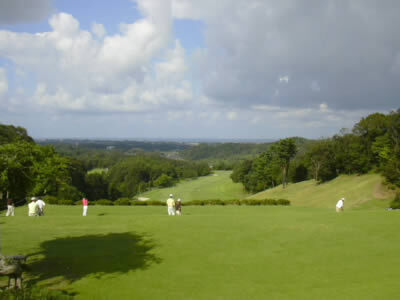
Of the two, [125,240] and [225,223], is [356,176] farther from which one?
[125,240]

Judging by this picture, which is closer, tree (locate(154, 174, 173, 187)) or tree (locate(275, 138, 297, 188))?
tree (locate(275, 138, 297, 188))

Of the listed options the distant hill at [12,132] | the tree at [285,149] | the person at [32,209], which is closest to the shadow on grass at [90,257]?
the person at [32,209]

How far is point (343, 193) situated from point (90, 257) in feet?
152

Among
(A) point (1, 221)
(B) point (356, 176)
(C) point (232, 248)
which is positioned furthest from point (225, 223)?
(B) point (356, 176)

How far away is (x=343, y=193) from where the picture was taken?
5078cm

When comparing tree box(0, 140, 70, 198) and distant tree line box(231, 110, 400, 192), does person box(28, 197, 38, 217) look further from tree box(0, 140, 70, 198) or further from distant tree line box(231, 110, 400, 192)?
distant tree line box(231, 110, 400, 192)

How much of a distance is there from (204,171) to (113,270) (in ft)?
504

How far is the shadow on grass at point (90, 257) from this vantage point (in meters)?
11.4

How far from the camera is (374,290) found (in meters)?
10.3

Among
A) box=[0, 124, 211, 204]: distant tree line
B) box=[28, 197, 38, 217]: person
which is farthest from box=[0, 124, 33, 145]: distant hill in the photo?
box=[28, 197, 38, 217]: person

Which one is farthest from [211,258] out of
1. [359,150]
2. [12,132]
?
[12,132]

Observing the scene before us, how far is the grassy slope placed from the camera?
4385 centimetres

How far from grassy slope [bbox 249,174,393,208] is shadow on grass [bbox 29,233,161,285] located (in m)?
36.2

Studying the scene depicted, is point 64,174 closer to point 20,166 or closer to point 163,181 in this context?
point 20,166
